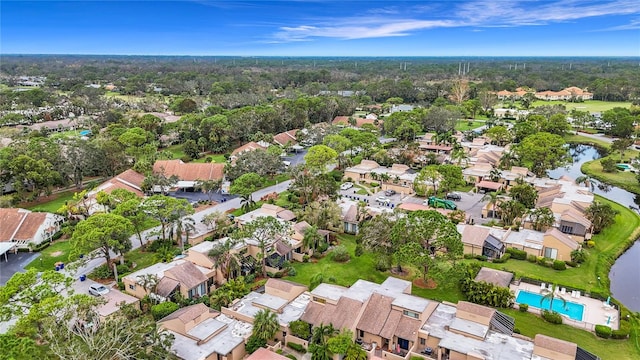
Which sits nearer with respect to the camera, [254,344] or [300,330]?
[254,344]

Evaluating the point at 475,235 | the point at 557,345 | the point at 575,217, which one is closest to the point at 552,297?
the point at 557,345

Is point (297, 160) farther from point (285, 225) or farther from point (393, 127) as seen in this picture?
point (285, 225)

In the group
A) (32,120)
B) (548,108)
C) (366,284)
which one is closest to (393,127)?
(548,108)

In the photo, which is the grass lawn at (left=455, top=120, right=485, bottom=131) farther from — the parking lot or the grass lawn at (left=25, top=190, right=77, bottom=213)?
the grass lawn at (left=25, top=190, right=77, bottom=213)

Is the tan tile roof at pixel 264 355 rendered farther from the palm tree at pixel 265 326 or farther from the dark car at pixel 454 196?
the dark car at pixel 454 196

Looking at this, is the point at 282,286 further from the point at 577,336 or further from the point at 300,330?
the point at 577,336

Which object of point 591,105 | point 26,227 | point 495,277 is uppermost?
point 591,105
